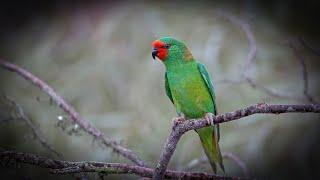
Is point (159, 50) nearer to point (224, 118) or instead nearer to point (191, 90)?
point (191, 90)

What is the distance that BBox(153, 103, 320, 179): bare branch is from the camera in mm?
1761

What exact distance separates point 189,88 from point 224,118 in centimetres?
103

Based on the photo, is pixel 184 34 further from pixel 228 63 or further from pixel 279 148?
pixel 279 148

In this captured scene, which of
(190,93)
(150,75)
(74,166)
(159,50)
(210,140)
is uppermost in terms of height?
(150,75)

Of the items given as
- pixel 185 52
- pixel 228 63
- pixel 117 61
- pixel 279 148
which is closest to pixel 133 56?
→ pixel 117 61

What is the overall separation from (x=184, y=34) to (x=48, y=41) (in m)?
1.38

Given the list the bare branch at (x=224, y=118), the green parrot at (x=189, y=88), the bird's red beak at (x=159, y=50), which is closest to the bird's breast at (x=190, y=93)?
the green parrot at (x=189, y=88)

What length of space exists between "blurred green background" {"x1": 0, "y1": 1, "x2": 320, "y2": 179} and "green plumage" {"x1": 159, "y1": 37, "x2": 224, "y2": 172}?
0.92 m

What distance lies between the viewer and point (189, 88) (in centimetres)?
294

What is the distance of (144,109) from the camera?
4.63 m

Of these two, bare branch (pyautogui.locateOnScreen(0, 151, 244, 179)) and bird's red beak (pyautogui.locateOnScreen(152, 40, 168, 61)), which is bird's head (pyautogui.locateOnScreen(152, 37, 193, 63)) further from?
bare branch (pyautogui.locateOnScreen(0, 151, 244, 179))

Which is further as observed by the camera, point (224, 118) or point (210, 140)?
point (210, 140)

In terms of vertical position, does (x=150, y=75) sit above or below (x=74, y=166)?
above

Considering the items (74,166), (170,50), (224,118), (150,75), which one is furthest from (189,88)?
(150,75)
